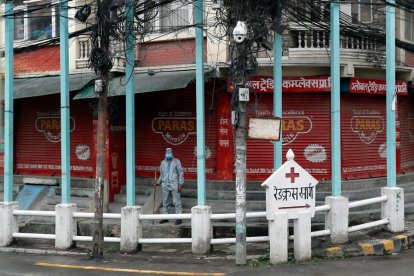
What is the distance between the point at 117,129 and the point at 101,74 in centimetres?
534

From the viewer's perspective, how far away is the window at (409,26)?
1609 centimetres

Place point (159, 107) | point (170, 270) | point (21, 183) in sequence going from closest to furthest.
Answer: point (170, 270) → point (159, 107) → point (21, 183)

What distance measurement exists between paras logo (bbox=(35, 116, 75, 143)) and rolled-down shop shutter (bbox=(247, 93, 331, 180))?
233 inches

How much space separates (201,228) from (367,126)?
23.7 ft

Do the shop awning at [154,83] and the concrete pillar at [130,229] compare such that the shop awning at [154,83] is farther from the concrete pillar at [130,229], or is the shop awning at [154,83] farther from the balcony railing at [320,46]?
the concrete pillar at [130,229]

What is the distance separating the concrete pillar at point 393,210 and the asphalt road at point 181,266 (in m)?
0.87

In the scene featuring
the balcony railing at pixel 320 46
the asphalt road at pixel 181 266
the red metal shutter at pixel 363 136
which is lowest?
the asphalt road at pixel 181 266

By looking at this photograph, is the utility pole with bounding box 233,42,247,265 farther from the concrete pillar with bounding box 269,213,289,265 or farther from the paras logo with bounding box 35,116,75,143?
the paras logo with bounding box 35,116,75,143

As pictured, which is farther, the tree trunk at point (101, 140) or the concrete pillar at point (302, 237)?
the tree trunk at point (101, 140)

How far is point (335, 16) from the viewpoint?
32.5 feet

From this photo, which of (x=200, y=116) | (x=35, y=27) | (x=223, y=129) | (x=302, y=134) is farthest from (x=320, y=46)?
(x=35, y=27)

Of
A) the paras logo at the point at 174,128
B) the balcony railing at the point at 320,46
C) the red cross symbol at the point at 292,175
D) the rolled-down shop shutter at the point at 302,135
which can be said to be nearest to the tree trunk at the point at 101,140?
the red cross symbol at the point at 292,175

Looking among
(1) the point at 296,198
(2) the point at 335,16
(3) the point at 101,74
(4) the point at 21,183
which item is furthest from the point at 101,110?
(4) the point at 21,183

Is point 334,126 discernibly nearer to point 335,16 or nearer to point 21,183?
point 335,16
